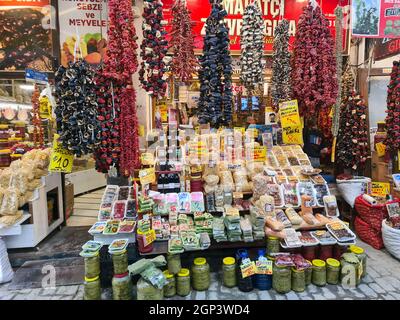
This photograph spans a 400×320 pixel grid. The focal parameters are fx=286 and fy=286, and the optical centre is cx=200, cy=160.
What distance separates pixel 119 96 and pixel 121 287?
1.86 meters

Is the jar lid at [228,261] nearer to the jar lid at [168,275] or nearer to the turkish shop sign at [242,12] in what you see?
the jar lid at [168,275]

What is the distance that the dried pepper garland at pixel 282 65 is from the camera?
361 cm

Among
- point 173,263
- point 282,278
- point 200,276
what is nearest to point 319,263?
point 282,278

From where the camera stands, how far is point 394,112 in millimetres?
3707

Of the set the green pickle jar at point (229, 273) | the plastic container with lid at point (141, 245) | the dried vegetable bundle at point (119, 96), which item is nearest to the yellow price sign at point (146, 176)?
the dried vegetable bundle at point (119, 96)

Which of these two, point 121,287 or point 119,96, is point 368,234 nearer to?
point 121,287

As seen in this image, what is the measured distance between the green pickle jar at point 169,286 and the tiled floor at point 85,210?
2.18m

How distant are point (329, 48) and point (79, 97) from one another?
106 inches

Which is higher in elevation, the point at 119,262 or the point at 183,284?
the point at 119,262

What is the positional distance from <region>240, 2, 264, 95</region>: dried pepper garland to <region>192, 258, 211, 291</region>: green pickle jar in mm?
2051

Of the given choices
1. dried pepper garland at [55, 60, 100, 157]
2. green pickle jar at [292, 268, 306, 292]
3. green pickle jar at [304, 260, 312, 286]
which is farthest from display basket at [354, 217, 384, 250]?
dried pepper garland at [55, 60, 100, 157]

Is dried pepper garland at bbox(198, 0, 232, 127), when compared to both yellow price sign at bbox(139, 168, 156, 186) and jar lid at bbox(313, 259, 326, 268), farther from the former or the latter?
jar lid at bbox(313, 259, 326, 268)

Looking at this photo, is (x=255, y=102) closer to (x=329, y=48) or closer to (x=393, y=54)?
(x=329, y=48)

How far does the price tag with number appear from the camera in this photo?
2.91m
